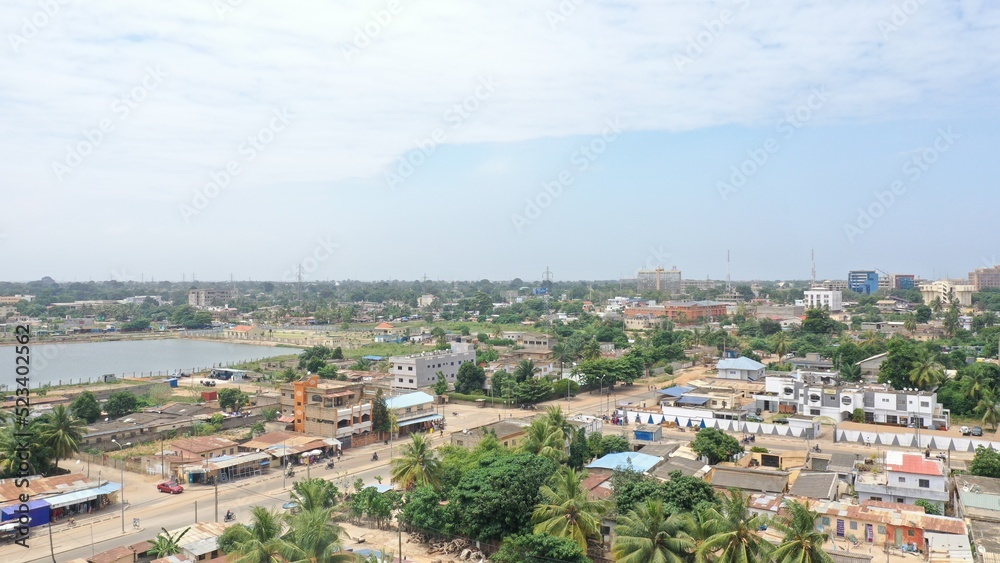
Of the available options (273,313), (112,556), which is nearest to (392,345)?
(273,313)

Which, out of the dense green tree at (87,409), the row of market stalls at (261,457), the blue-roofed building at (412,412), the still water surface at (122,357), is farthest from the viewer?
the still water surface at (122,357)

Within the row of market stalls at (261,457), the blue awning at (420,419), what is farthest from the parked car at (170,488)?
the blue awning at (420,419)

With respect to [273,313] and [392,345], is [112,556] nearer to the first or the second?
[392,345]

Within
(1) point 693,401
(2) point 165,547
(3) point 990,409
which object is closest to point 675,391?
(1) point 693,401

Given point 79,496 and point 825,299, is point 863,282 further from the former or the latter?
point 79,496

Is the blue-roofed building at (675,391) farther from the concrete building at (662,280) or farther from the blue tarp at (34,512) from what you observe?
the concrete building at (662,280)

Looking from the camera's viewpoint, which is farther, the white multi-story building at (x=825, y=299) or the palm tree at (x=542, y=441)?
the white multi-story building at (x=825, y=299)

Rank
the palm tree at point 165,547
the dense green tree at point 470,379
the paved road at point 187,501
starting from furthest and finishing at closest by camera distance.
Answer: the dense green tree at point 470,379 < the paved road at point 187,501 < the palm tree at point 165,547
